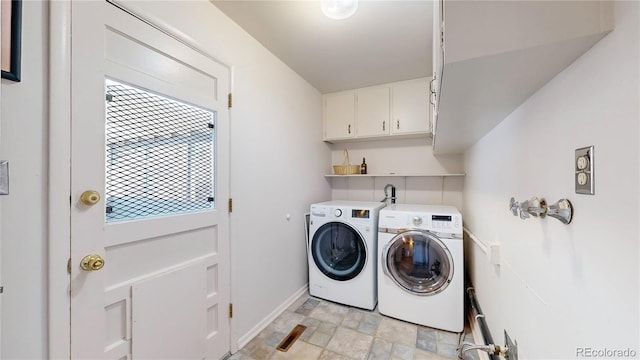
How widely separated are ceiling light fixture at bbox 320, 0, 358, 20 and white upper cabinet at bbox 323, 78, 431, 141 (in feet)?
4.79

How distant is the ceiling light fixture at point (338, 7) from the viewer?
1354 millimetres

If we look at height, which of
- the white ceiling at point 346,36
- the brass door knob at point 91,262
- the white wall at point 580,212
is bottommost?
the brass door knob at point 91,262

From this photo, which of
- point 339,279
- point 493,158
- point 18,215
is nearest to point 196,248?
point 18,215

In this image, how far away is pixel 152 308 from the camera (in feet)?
4.01

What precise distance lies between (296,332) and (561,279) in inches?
68.7

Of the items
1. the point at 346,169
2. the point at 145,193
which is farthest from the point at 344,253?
the point at 145,193

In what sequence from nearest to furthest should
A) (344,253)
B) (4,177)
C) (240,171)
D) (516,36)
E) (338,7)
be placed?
1. (516,36)
2. (4,177)
3. (338,7)
4. (240,171)
5. (344,253)

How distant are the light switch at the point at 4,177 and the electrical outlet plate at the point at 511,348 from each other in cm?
206

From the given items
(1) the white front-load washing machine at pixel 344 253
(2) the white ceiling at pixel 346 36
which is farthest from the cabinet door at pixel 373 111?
(1) the white front-load washing machine at pixel 344 253

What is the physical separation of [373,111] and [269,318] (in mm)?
2365

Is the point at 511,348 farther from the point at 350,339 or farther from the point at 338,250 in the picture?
the point at 338,250

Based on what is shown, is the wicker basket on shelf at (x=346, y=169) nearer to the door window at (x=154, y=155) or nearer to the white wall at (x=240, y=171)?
the white wall at (x=240, y=171)

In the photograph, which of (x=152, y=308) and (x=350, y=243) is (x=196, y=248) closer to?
(x=152, y=308)

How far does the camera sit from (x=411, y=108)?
2.63m
